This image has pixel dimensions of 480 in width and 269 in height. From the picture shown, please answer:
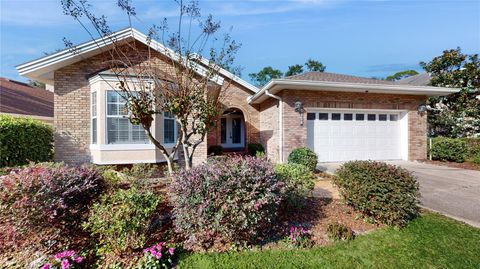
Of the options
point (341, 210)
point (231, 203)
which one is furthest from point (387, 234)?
point (231, 203)

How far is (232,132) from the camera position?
58.9 ft

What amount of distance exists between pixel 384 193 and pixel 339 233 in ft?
3.78

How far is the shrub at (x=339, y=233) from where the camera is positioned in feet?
12.8

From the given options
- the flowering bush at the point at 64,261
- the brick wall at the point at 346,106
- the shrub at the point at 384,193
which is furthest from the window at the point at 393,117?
the flowering bush at the point at 64,261

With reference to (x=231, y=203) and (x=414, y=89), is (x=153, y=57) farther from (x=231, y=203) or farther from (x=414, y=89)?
(x=414, y=89)

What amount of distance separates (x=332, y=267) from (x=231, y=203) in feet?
5.27

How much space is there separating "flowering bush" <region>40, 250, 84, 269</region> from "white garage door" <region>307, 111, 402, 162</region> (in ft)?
30.2

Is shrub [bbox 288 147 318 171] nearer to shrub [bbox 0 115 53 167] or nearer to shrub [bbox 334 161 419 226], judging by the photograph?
shrub [bbox 334 161 419 226]

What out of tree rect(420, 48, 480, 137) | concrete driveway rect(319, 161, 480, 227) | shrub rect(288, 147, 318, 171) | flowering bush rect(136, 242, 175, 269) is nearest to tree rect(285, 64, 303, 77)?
tree rect(420, 48, 480, 137)

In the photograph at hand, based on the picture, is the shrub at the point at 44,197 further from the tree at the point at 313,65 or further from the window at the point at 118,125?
the tree at the point at 313,65

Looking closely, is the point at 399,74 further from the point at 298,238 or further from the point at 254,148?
the point at 298,238

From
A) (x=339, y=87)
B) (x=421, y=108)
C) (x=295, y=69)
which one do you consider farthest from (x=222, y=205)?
(x=295, y=69)

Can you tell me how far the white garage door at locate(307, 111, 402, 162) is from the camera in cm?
1078

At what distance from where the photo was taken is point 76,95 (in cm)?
862
